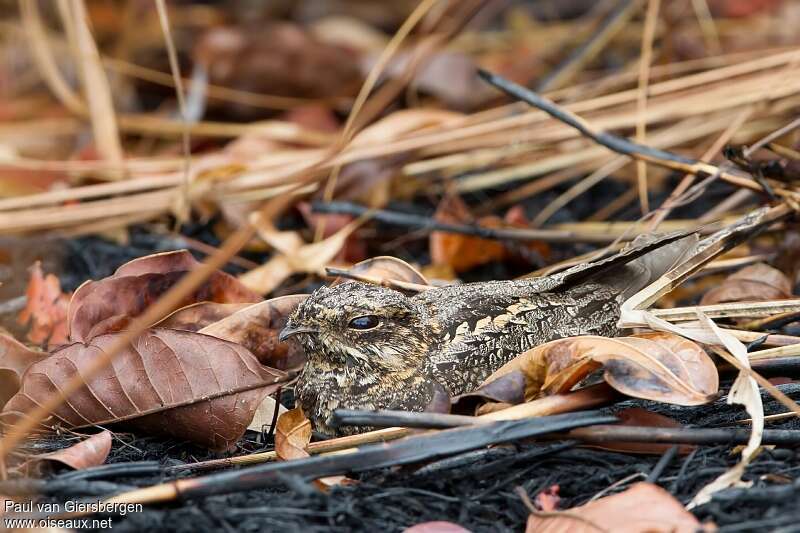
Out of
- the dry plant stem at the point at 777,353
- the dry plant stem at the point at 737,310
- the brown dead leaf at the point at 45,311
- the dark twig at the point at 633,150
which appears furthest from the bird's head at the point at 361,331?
the dark twig at the point at 633,150

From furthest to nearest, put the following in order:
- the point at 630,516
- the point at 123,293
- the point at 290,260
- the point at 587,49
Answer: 1. the point at 587,49
2. the point at 290,260
3. the point at 123,293
4. the point at 630,516

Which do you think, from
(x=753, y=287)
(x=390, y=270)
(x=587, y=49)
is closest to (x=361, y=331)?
(x=390, y=270)

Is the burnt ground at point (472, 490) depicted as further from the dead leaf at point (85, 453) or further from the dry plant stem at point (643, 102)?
the dry plant stem at point (643, 102)

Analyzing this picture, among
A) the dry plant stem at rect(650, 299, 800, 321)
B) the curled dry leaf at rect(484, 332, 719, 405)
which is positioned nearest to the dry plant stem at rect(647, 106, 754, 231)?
the dry plant stem at rect(650, 299, 800, 321)

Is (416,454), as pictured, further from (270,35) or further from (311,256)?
(270,35)

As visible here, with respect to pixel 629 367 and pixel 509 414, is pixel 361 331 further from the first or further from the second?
pixel 629 367

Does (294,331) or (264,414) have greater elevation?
(294,331)

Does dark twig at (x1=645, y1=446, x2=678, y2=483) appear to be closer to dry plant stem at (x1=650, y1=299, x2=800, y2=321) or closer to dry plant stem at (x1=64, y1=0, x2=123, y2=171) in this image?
dry plant stem at (x1=650, y1=299, x2=800, y2=321)
